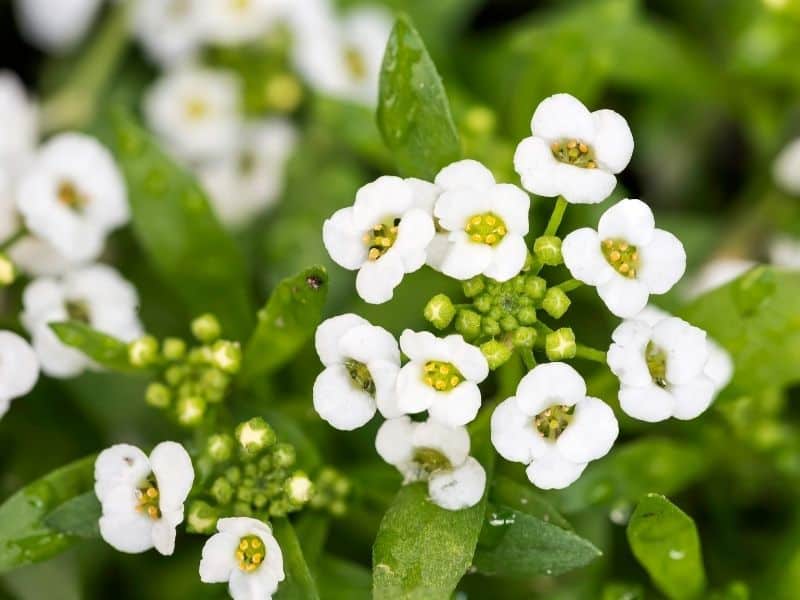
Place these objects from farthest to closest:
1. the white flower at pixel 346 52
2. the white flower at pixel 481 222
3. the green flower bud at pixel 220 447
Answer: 1. the white flower at pixel 346 52
2. the green flower bud at pixel 220 447
3. the white flower at pixel 481 222

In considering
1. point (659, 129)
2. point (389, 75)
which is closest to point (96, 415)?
point (389, 75)

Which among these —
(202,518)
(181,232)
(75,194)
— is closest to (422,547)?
(202,518)

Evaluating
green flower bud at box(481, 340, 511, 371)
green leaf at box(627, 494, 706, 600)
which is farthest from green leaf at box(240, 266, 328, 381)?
green leaf at box(627, 494, 706, 600)

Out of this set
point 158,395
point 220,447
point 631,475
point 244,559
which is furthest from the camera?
point 631,475

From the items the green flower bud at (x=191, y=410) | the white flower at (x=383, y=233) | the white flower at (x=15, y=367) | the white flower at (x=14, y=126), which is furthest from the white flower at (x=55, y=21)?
the white flower at (x=383, y=233)

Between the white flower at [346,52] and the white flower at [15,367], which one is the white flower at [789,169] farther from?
the white flower at [15,367]

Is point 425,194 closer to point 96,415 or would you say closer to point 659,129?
point 96,415

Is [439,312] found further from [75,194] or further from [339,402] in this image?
[75,194]
